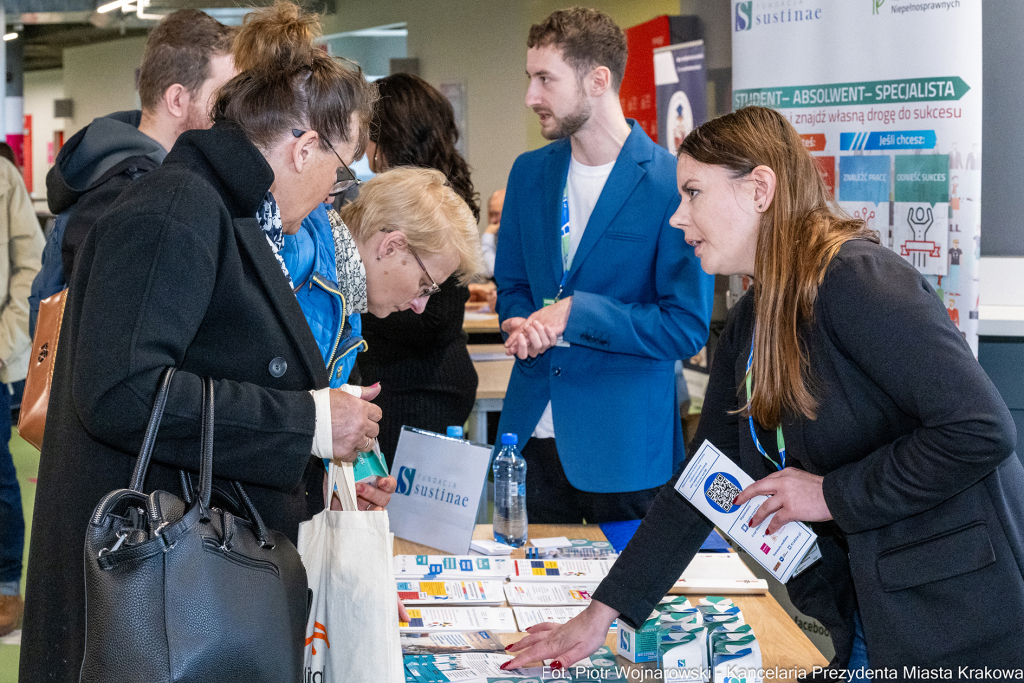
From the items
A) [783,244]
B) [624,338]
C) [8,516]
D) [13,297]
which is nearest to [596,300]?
[624,338]

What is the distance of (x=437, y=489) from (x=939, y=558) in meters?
0.99

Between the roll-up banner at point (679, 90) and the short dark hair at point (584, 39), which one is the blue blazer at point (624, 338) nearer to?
the short dark hair at point (584, 39)

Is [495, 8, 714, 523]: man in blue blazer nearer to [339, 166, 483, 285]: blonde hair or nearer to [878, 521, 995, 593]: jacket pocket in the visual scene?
[339, 166, 483, 285]: blonde hair

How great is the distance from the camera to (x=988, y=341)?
11.0ft

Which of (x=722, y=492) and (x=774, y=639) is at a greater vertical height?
(x=722, y=492)

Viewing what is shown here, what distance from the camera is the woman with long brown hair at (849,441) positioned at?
131 centimetres

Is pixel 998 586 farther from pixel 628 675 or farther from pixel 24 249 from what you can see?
pixel 24 249

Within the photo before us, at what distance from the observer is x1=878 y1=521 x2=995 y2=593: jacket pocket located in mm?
1337

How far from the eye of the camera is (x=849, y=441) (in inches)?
56.6

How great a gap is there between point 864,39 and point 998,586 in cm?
241

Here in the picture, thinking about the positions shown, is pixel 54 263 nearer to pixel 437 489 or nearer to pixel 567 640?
pixel 437 489

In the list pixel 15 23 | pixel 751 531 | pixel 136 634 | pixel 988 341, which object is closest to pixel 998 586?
pixel 751 531

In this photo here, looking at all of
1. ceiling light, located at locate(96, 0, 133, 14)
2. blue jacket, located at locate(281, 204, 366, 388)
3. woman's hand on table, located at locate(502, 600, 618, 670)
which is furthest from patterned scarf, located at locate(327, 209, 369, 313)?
ceiling light, located at locate(96, 0, 133, 14)

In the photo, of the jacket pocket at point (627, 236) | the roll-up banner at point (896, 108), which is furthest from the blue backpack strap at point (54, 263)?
the roll-up banner at point (896, 108)
